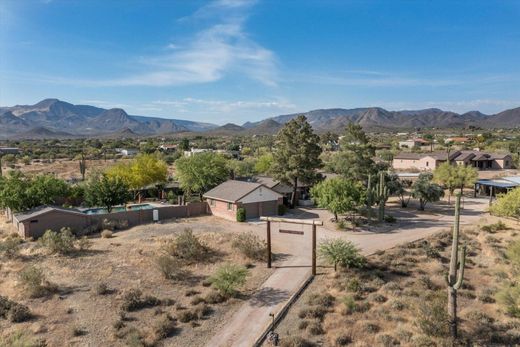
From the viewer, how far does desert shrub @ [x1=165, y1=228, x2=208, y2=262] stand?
2770 centimetres

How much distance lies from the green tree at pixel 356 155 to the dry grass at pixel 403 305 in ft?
47.6

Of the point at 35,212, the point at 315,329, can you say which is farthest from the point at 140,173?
the point at 315,329

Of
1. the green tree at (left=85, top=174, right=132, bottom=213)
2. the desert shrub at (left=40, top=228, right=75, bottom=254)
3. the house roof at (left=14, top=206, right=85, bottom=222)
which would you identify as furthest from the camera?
the green tree at (left=85, top=174, right=132, bottom=213)

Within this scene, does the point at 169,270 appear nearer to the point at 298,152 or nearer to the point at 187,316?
the point at 187,316

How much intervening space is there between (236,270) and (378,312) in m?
7.97

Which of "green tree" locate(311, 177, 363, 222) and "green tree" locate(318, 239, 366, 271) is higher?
"green tree" locate(311, 177, 363, 222)

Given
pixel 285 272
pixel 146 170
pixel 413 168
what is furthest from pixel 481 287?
pixel 413 168

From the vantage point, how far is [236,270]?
23.0 meters

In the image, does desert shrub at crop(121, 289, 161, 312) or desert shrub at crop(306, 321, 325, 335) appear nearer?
desert shrub at crop(306, 321, 325, 335)

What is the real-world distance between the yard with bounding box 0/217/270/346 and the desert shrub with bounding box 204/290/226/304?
3.1 inches

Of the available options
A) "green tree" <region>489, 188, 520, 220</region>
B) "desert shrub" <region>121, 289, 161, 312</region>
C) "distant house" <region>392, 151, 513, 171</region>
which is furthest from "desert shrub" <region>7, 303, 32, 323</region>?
"distant house" <region>392, 151, 513, 171</region>

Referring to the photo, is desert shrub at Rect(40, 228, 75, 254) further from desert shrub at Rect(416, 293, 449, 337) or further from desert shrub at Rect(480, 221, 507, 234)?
desert shrub at Rect(480, 221, 507, 234)

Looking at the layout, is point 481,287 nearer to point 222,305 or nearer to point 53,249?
point 222,305

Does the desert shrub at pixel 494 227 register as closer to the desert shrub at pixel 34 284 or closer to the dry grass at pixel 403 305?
the dry grass at pixel 403 305
